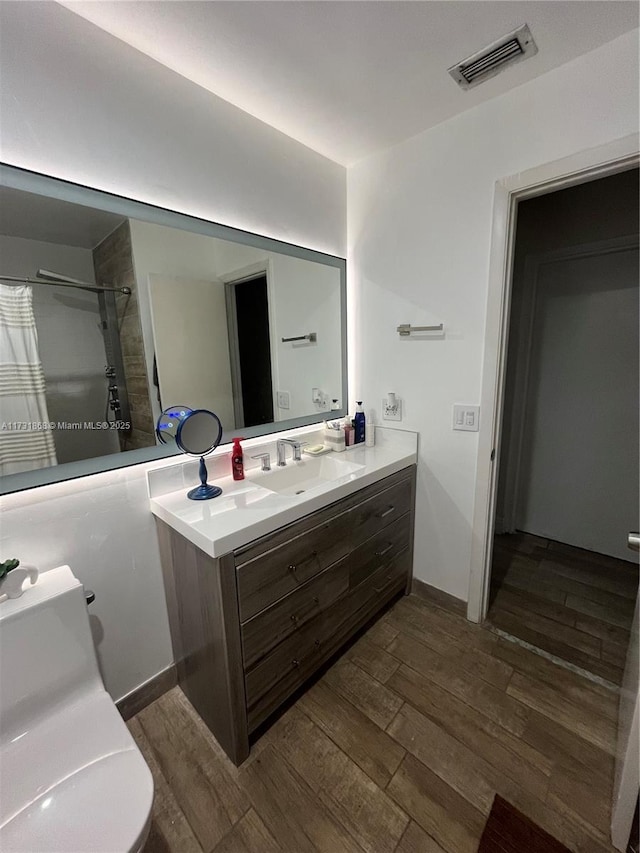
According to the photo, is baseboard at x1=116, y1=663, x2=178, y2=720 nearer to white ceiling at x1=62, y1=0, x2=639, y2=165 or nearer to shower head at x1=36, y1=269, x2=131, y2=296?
shower head at x1=36, y1=269, x2=131, y2=296

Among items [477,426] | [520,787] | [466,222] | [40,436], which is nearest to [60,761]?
[40,436]

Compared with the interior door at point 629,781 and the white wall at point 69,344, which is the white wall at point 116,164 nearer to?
the white wall at point 69,344

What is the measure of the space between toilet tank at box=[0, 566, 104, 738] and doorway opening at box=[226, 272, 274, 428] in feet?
2.98

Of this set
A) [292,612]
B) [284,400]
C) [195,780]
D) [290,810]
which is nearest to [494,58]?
[284,400]

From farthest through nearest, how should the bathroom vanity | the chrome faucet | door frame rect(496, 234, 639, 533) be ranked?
door frame rect(496, 234, 639, 533) < the chrome faucet < the bathroom vanity

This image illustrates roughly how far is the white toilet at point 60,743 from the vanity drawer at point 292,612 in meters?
0.40

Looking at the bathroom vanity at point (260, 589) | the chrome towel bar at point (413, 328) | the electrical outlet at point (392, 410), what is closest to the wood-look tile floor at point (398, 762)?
the bathroom vanity at point (260, 589)

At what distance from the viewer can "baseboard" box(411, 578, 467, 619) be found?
198 cm

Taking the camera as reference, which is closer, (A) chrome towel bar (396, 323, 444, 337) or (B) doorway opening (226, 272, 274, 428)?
(B) doorway opening (226, 272, 274, 428)

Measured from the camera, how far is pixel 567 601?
6.70 feet

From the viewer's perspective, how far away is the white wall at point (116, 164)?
1.05m

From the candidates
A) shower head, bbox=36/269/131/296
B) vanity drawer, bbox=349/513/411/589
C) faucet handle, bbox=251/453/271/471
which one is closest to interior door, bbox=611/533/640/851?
vanity drawer, bbox=349/513/411/589

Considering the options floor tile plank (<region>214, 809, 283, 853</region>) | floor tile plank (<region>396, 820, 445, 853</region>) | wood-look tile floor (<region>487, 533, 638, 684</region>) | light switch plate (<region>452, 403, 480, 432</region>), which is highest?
light switch plate (<region>452, 403, 480, 432</region>)

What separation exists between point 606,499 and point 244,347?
2558 mm
